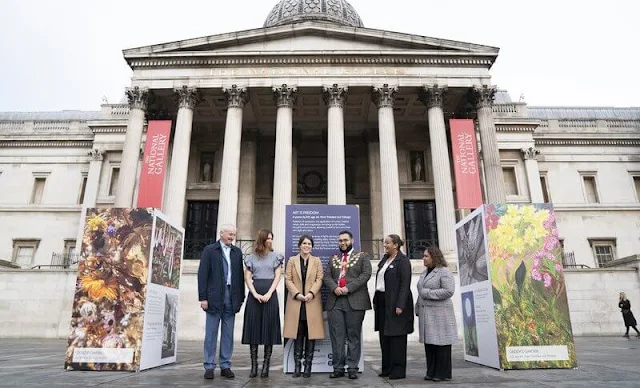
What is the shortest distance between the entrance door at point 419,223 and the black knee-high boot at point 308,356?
18141 mm

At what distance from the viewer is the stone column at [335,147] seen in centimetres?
2002

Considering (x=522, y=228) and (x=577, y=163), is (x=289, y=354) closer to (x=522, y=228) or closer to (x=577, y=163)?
(x=522, y=228)

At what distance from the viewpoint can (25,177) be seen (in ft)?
103

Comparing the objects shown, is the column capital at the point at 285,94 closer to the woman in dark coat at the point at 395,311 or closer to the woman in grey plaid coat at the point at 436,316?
the woman in dark coat at the point at 395,311

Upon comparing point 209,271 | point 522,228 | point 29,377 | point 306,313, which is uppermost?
point 522,228

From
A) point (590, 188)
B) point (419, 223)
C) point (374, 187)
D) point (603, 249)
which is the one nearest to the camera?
point (374, 187)

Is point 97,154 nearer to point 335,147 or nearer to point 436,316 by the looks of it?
point 335,147

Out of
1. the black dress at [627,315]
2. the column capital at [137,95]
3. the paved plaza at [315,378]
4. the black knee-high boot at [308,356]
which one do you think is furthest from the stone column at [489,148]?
the column capital at [137,95]

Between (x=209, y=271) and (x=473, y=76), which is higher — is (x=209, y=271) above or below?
below

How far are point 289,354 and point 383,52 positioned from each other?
708 inches

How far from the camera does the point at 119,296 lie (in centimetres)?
769

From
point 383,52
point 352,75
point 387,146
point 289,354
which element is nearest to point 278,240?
point 387,146

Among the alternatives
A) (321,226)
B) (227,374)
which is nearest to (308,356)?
(227,374)

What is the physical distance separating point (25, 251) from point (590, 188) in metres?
39.2
